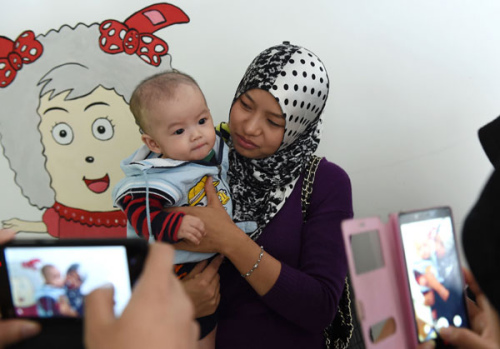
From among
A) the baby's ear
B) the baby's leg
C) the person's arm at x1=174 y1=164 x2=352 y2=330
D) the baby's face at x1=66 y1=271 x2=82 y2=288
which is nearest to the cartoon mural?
the baby's ear

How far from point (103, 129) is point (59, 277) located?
0.89 metres

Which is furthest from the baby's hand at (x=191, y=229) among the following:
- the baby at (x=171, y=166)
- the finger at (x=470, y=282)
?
the finger at (x=470, y=282)

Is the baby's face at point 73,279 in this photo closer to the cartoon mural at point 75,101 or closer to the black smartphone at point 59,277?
the black smartphone at point 59,277

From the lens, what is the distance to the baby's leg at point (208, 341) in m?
1.15

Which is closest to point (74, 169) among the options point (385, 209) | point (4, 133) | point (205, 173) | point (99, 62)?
point (4, 133)

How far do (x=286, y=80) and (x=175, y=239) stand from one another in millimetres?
570

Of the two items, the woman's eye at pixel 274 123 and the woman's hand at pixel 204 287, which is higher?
the woman's eye at pixel 274 123

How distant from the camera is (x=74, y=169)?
5.13 feet

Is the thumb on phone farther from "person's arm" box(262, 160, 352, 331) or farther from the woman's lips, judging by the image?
the woman's lips

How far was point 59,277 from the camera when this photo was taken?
30.3 inches

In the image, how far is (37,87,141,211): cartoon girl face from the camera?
1.53 metres

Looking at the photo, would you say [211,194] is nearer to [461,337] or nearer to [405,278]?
[405,278]

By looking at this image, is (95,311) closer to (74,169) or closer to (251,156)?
(251,156)

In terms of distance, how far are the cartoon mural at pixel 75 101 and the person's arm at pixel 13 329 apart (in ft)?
2.75
